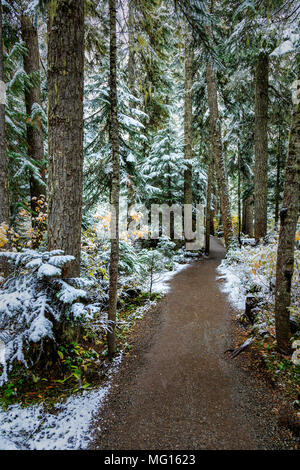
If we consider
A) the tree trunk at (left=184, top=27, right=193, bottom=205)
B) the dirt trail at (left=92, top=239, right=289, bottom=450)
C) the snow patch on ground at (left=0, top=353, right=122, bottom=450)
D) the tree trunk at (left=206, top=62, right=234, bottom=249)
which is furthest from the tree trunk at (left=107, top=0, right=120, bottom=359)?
the tree trunk at (left=184, top=27, right=193, bottom=205)

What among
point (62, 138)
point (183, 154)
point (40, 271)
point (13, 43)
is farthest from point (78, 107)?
point (183, 154)

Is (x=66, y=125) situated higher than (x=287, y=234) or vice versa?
(x=66, y=125)

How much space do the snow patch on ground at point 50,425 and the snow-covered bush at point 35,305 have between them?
62cm

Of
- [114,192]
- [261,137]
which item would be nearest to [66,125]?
[114,192]

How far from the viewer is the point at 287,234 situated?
355 centimetres

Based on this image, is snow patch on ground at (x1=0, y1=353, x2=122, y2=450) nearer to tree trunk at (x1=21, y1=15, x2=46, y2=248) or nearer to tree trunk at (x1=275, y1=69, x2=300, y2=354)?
tree trunk at (x1=275, y1=69, x2=300, y2=354)

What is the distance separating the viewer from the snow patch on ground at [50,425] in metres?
2.47

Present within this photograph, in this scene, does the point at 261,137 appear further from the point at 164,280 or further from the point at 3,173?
the point at 3,173

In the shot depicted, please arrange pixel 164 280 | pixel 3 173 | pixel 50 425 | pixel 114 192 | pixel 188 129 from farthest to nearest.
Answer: pixel 188 129 < pixel 164 280 < pixel 3 173 < pixel 114 192 < pixel 50 425

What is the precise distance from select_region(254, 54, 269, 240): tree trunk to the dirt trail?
637 cm

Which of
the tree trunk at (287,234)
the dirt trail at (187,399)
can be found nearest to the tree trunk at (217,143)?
the dirt trail at (187,399)

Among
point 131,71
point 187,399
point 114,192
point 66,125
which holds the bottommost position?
point 187,399

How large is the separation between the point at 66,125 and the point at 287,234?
Result: 4206mm

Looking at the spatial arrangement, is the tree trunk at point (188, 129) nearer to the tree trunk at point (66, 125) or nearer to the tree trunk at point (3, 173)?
the tree trunk at point (3, 173)
